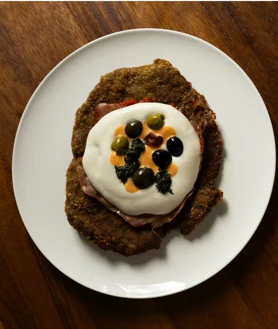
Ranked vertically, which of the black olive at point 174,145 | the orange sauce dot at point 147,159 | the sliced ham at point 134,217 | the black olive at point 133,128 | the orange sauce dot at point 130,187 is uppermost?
the black olive at point 133,128

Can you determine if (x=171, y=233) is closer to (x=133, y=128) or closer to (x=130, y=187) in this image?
(x=130, y=187)

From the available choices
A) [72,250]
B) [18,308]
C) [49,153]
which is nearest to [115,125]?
[49,153]

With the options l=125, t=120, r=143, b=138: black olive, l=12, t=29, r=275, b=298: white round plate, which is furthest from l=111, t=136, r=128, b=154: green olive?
l=12, t=29, r=275, b=298: white round plate

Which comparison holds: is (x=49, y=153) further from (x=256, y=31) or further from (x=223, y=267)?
(x=256, y=31)

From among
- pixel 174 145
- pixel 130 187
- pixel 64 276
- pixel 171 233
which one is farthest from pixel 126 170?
pixel 64 276

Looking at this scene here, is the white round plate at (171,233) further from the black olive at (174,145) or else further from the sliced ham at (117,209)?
the black olive at (174,145)

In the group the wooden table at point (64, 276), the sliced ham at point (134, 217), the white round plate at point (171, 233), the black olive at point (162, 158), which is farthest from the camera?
the wooden table at point (64, 276)

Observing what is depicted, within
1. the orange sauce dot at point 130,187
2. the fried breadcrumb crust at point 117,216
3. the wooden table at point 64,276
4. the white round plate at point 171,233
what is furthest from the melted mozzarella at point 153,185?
the wooden table at point 64,276

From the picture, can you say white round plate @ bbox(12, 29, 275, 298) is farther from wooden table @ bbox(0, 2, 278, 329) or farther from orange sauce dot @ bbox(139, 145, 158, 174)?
orange sauce dot @ bbox(139, 145, 158, 174)
